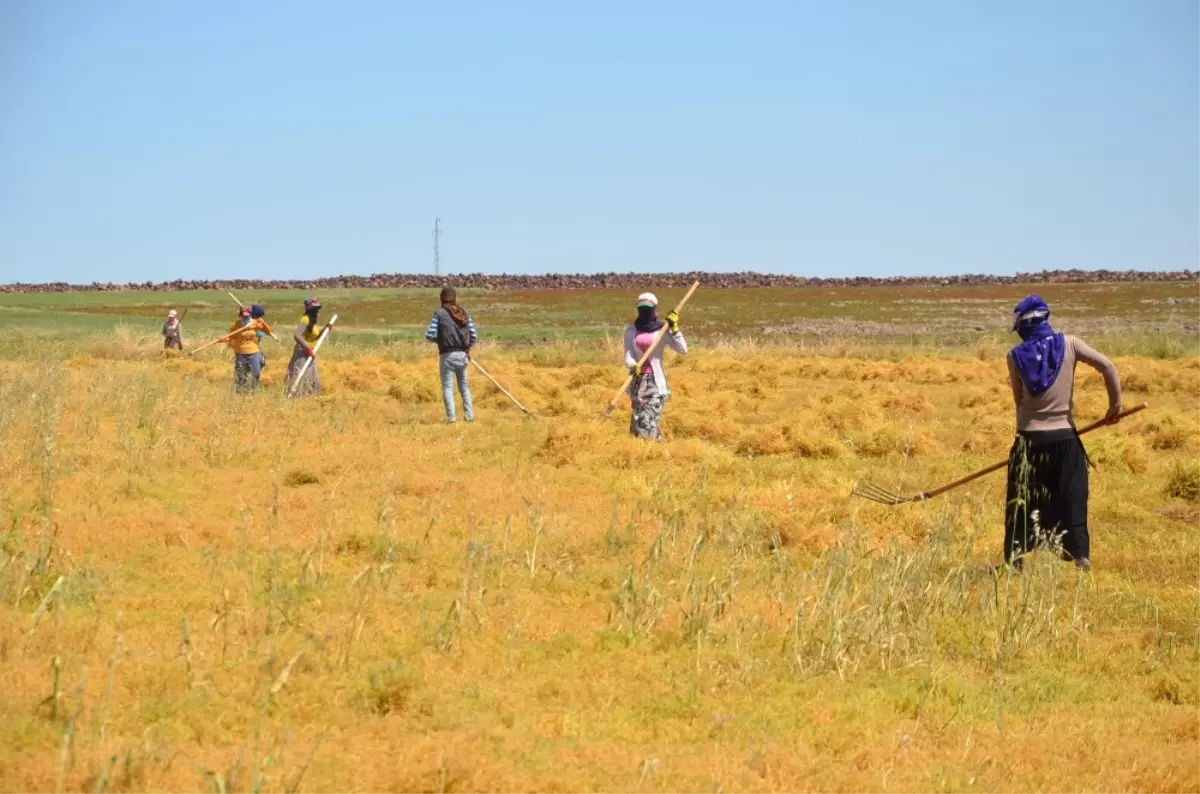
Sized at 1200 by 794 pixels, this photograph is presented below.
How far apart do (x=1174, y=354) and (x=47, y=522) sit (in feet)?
81.2

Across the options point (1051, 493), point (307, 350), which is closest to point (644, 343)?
point (1051, 493)

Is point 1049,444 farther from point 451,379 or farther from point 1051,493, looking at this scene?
point 451,379

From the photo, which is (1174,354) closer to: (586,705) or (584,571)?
(584,571)

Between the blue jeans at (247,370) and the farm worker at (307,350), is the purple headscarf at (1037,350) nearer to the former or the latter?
the farm worker at (307,350)

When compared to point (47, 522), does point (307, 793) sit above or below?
below

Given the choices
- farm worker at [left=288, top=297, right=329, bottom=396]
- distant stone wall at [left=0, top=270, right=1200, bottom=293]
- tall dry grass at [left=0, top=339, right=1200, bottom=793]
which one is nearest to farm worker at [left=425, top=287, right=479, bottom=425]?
farm worker at [left=288, top=297, right=329, bottom=396]

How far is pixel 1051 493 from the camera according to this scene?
848 centimetres

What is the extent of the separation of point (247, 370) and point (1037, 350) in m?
11.9

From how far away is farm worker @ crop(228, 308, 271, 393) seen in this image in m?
17.5

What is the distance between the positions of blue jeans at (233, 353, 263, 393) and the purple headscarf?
453 inches

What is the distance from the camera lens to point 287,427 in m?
13.3

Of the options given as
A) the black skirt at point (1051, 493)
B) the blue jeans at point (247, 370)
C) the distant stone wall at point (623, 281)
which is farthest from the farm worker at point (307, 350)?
the distant stone wall at point (623, 281)

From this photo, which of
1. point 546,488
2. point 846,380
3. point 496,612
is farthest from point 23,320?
point 496,612

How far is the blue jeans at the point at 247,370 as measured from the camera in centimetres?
1750
